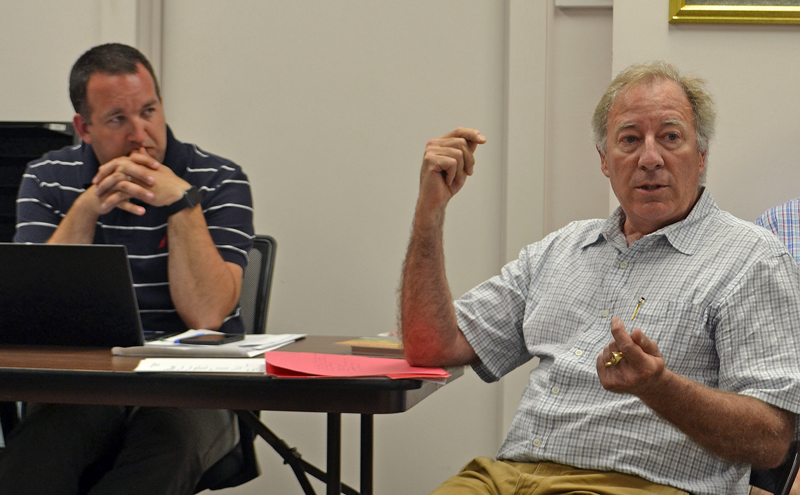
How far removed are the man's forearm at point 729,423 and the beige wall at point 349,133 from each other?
4.69ft

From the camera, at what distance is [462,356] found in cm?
144

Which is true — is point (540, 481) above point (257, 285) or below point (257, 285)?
below

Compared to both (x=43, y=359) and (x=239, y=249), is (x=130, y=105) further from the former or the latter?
(x=43, y=359)

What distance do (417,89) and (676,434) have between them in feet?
5.52

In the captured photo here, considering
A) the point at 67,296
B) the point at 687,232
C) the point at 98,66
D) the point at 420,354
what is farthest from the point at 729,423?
the point at 98,66

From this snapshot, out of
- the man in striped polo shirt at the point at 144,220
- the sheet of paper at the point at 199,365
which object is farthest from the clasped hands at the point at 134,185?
the sheet of paper at the point at 199,365

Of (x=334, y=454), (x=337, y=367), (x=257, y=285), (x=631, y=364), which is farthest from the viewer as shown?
(x=257, y=285)

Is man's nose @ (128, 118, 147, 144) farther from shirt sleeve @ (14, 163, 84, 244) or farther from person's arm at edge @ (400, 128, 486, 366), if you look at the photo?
person's arm at edge @ (400, 128, 486, 366)

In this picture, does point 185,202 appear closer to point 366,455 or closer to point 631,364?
point 366,455

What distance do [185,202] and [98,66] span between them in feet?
1.47

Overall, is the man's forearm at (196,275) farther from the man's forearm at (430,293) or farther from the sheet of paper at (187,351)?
the man's forearm at (430,293)

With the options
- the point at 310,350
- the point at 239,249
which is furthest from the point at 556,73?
the point at 310,350

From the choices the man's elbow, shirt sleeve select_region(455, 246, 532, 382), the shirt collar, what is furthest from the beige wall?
the man's elbow

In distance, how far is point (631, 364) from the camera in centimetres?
98
